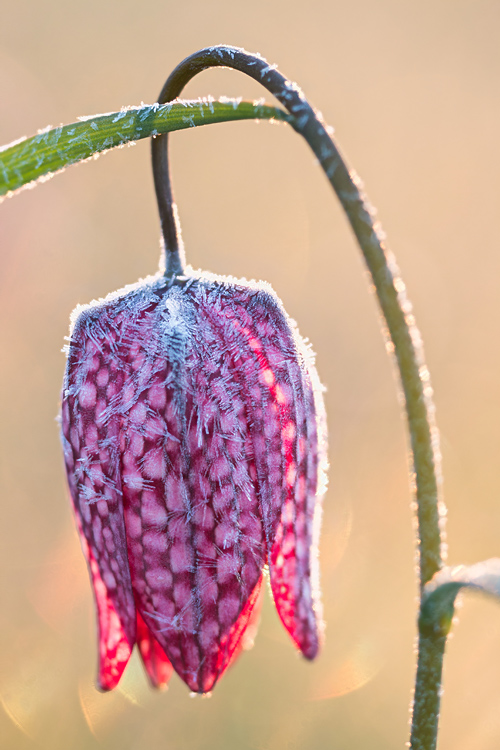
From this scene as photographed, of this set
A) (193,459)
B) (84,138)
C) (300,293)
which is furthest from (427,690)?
(300,293)

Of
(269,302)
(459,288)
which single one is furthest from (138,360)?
(459,288)

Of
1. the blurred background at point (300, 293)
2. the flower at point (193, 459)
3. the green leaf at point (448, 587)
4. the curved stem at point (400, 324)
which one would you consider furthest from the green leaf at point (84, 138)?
the blurred background at point (300, 293)

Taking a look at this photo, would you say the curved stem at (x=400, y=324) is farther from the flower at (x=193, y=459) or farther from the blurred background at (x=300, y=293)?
the blurred background at (x=300, y=293)

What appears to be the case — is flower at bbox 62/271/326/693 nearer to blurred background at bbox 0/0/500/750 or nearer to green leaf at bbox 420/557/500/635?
green leaf at bbox 420/557/500/635

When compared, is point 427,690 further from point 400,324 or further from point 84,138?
point 84,138

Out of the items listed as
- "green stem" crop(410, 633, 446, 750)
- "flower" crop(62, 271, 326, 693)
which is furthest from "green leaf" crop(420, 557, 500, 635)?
"flower" crop(62, 271, 326, 693)
